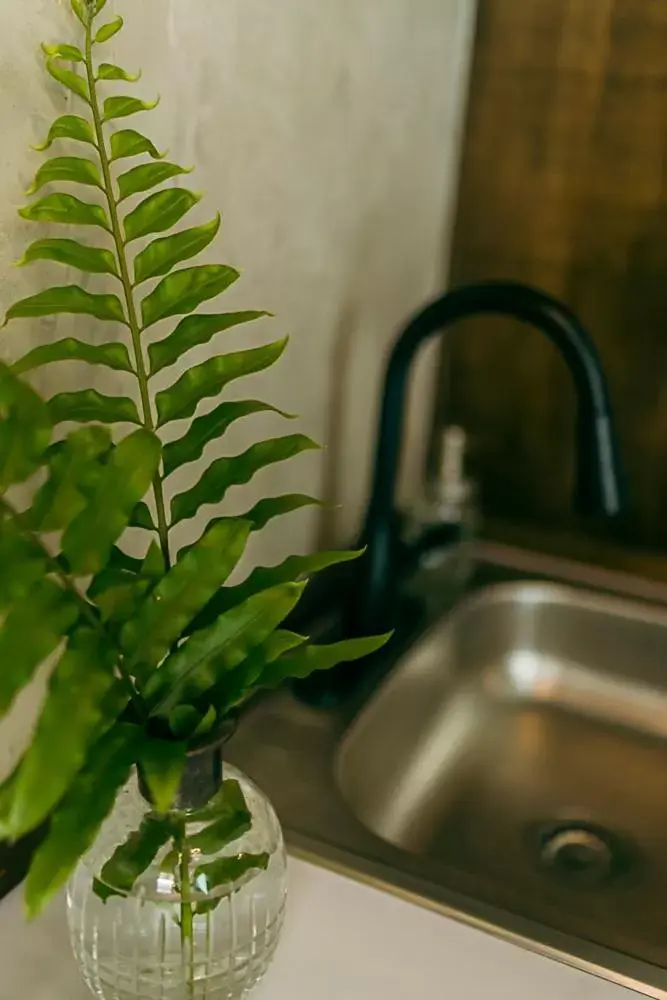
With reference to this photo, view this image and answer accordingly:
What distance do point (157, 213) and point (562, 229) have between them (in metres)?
Answer: 0.69

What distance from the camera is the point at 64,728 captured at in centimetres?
40

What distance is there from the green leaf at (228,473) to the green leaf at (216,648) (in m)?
0.08

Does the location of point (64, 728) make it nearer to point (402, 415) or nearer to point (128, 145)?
point (128, 145)

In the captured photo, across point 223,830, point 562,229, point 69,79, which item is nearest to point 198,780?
point 223,830

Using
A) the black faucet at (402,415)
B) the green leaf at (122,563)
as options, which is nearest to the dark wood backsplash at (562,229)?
the black faucet at (402,415)

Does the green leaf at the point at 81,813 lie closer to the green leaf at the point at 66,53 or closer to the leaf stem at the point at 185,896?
the leaf stem at the point at 185,896

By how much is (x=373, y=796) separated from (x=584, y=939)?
0.27 metres

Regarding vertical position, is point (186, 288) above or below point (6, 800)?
above

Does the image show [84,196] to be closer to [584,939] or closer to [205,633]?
[205,633]

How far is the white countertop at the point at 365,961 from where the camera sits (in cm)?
60

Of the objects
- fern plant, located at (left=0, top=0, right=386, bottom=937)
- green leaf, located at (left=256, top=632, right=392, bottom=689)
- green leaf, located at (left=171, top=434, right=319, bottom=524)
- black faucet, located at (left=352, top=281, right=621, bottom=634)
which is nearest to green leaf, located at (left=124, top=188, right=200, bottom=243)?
fern plant, located at (left=0, top=0, right=386, bottom=937)

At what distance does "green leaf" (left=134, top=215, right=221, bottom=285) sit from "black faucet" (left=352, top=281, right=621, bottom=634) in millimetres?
389

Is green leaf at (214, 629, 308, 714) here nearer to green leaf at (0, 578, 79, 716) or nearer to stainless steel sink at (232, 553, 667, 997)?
green leaf at (0, 578, 79, 716)

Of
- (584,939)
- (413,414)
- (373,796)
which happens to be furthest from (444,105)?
(584,939)
